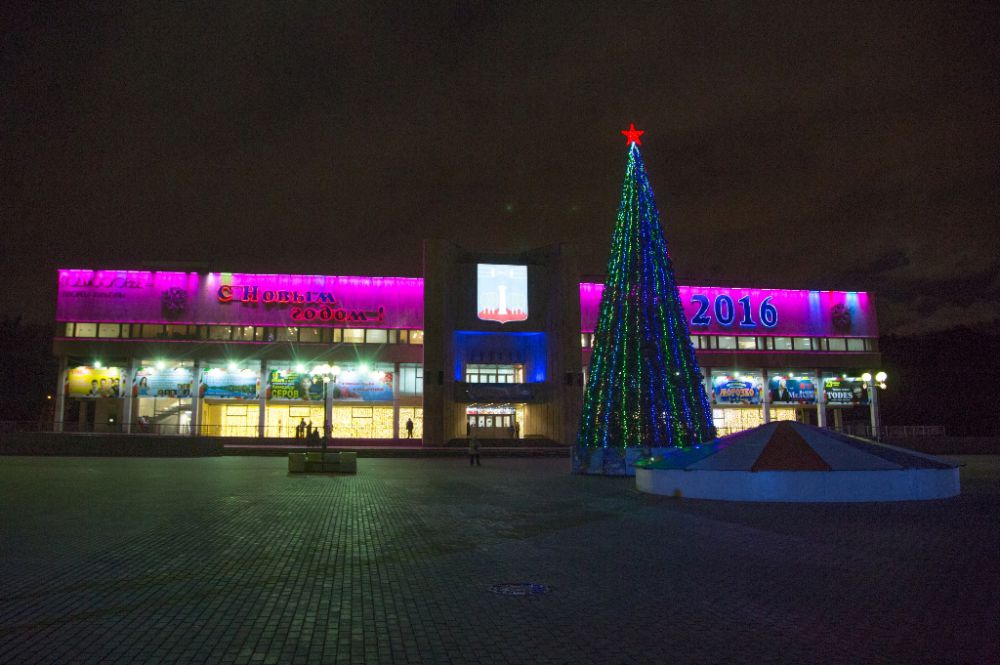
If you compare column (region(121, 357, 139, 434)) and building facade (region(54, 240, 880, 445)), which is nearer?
building facade (region(54, 240, 880, 445))

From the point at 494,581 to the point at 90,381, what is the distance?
49405 mm

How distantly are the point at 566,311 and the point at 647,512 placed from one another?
110ft

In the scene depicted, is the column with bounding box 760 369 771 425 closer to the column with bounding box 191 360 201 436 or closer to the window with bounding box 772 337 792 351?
the window with bounding box 772 337 792 351

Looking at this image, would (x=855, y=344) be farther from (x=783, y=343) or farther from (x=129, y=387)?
(x=129, y=387)

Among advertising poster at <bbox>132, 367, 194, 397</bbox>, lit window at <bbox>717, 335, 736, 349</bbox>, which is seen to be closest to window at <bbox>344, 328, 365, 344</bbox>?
advertising poster at <bbox>132, 367, 194, 397</bbox>

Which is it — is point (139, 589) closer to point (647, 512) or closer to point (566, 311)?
point (647, 512)

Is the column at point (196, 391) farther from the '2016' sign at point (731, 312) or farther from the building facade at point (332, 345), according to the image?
the '2016' sign at point (731, 312)

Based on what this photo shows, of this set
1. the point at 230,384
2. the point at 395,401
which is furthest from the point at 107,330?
the point at 395,401

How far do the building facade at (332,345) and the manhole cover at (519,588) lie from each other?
3881cm

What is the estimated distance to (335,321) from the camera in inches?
1937

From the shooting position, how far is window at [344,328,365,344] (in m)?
49.4

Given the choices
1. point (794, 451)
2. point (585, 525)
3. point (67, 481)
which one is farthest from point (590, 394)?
point (67, 481)

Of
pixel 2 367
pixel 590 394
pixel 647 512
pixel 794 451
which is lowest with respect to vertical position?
pixel 647 512

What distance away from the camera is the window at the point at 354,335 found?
49438mm
